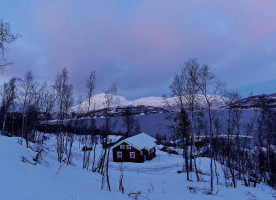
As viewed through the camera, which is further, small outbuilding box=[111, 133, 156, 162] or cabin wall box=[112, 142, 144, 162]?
small outbuilding box=[111, 133, 156, 162]

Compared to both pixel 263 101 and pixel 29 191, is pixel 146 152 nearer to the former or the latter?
pixel 263 101

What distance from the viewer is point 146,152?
41.4 metres

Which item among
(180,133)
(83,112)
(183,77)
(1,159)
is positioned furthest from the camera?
(83,112)

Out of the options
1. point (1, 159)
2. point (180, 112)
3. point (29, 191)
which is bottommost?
point (29, 191)

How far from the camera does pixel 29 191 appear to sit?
17.6ft

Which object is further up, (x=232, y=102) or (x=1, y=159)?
(x=232, y=102)

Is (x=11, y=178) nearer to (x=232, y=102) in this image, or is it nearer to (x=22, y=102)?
(x=232, y=102)

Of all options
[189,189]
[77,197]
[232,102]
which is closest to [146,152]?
[232,102]

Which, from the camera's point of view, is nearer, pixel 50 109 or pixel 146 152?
pixel 50 109

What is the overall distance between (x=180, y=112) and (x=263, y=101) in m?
12.3

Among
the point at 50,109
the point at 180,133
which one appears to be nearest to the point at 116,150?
the point at 50,109

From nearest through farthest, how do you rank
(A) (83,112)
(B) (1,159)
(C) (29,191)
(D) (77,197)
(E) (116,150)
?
(C) (29,191)
(D) (77,197)
(B) (1,159)
(A) (83,112)
(E) (116,150)

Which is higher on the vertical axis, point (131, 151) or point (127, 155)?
point (131, 151)

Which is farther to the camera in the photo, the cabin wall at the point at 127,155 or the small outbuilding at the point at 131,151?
the small outbuilding at the point at 131,151
